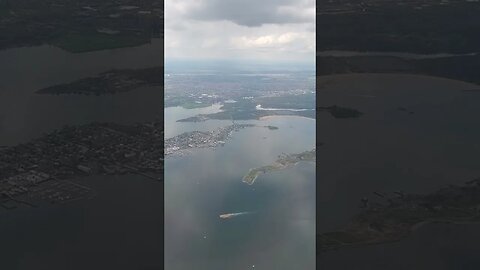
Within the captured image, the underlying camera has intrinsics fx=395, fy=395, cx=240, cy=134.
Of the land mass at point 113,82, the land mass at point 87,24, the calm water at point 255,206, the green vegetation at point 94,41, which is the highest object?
the land mass at point 87,24

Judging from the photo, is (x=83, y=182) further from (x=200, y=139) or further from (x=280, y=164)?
(x=280, y=164)

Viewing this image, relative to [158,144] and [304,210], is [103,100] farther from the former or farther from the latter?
[304,210]

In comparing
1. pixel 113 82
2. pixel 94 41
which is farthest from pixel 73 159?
pixel 94 41
